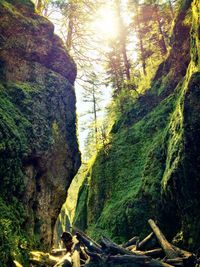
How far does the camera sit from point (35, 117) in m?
16.2

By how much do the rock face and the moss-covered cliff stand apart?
2.67 meters

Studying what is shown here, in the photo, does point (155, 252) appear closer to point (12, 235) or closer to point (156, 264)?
point (156, 264)

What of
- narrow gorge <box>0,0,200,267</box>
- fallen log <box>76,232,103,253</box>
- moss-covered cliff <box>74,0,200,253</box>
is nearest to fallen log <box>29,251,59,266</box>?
narrow gorge <box>0,0,200,267</box>

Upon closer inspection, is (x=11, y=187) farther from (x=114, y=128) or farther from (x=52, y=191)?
(x=114, y=128)

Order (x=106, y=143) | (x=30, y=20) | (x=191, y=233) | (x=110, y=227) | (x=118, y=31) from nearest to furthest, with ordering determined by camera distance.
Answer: (x=191, y=233), (x=110, y=227), (x=30, y=20), (x=106, y=143), (x=118, y=31)

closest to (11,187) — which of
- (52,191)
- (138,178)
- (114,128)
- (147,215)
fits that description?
(52,191)

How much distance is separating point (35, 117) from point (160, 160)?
21.2 ft

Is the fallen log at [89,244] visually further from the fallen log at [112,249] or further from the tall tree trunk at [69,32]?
the tall tree trunk at [69,32]

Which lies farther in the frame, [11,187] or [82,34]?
[82,34]

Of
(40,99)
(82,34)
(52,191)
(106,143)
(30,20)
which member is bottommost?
(52,191)

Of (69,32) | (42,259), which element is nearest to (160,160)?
(42,259)

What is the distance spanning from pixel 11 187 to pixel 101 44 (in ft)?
56.2

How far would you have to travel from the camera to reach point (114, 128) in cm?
2361

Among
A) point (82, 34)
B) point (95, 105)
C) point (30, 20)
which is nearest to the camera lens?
point (30, 20)
